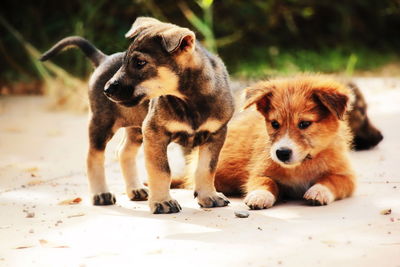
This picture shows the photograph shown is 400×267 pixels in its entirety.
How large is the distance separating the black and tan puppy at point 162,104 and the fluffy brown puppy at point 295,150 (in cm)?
33

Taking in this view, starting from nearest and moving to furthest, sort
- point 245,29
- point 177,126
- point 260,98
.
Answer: point 177,126 < point 260,98 < point 245,29

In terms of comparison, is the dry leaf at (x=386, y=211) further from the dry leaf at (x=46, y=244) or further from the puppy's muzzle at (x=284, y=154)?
the dry leaf at (x=46, y=244)

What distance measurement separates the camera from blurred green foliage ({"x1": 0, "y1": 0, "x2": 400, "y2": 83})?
1031 centimetres

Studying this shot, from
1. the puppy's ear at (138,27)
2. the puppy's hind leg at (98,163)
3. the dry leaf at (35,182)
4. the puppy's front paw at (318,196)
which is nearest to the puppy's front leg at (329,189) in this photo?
the puppy's front paw at (318,196)

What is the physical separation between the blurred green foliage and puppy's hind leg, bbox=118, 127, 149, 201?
3643mm

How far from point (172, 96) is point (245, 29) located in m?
7.80

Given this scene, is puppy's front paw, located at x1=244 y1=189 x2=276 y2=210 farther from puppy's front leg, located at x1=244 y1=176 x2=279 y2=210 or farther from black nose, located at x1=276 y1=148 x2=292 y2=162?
black nose, located at x1=276 y1=148 x2=292 y2=162

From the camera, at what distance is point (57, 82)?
9406mm

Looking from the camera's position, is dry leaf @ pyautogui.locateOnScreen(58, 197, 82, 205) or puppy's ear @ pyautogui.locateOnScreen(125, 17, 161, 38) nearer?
puppy's ear @ pyautogui.locateOnScreen(125, 17, 161, 38)

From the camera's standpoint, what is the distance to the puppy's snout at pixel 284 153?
4289 mm

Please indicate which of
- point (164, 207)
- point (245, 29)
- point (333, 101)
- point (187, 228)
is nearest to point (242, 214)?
point (187, 228)

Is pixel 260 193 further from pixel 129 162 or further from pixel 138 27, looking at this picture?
pixel 138 27

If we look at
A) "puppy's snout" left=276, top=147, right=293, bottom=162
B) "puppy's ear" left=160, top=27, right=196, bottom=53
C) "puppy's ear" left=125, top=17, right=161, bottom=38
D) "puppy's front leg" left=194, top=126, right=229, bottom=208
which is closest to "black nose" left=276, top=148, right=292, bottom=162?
"puppy's snout" left=276, top=147, right=293, bottom=162

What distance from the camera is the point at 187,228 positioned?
392 centimetres
